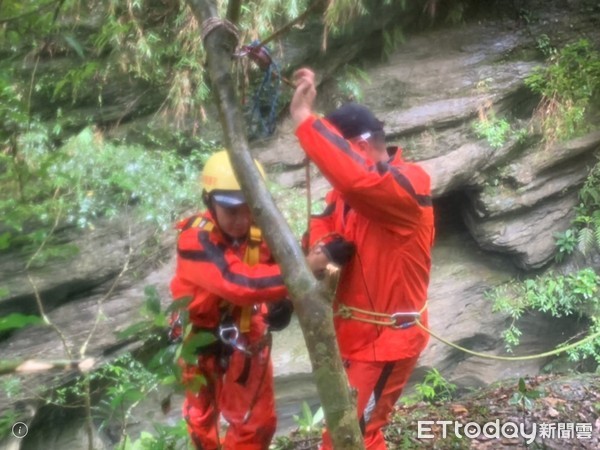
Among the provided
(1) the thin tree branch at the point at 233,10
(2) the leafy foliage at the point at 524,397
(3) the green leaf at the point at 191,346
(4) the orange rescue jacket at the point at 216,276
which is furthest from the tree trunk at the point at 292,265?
(2) the leafy foliage at the point at 524,397

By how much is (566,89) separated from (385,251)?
15.9 feet

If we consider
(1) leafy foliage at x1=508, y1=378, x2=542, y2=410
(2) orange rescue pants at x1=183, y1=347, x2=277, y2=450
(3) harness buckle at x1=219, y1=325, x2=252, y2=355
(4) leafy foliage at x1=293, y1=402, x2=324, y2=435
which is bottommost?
(4) leafy foliage at x1=293, y1=402, x2=324, y2=435

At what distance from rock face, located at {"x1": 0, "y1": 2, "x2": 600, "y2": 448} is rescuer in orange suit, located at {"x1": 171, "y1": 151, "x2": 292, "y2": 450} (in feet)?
9.50

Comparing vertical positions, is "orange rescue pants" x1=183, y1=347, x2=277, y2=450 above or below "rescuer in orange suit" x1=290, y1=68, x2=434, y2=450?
below

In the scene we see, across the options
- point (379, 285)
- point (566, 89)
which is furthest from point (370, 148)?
point (566, 89)

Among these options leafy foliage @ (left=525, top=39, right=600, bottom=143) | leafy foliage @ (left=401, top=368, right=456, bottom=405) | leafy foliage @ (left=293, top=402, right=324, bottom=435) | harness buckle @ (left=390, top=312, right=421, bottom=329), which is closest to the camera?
harness buckle @ (left=390, top=312, right=421, bottom=329)

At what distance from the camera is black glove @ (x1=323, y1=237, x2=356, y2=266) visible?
9.14 ft

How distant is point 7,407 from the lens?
4922 mm

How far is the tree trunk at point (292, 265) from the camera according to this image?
1.60 metres

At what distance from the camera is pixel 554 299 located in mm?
6809

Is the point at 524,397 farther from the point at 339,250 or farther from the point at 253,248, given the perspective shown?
the point at 253,248

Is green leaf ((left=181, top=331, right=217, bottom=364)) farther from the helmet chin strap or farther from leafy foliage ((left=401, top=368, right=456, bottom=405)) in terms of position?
leafy foliage ((left=401, top=368, right=456, bottom=405))

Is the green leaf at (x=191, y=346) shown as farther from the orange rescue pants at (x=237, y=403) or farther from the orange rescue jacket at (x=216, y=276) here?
the orange rescue pants at (x=237, y=403)

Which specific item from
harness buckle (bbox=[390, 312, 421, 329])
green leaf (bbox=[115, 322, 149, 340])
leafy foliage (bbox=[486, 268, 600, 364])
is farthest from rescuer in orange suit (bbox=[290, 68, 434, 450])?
leafy foliage (bbox=[486, 268, 600, 364])
